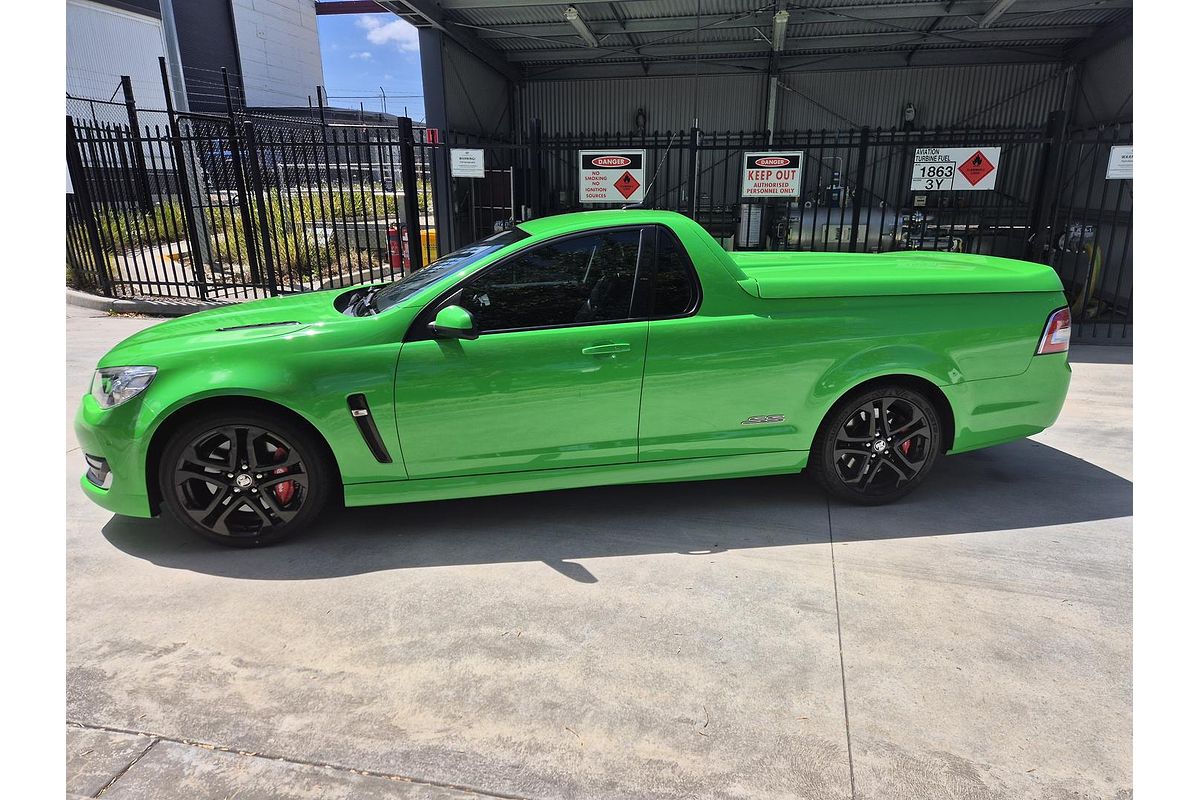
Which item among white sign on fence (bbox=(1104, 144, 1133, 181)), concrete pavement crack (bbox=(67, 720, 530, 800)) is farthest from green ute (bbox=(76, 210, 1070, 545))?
white sign on fence (bbox=(1104, 144, 1133, 181))

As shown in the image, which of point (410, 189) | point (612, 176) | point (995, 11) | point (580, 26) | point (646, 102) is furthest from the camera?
point (646, 102)

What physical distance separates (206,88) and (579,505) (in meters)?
40.6

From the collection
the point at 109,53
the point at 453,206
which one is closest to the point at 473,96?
the point at 453,206

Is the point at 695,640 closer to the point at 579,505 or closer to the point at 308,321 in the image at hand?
the point at 579,505

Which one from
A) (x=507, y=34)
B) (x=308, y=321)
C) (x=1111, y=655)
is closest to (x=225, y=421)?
(x=308, y=321)

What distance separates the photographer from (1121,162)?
8.10 metres

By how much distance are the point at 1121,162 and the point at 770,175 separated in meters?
4.12

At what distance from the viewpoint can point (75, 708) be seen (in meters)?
2.44

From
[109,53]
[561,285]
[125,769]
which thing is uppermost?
[109,53]

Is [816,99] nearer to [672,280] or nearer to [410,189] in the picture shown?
[410,189]

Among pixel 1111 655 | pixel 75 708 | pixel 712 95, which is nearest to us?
pixel 75 708

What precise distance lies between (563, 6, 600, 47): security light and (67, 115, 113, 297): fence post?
7228 mm

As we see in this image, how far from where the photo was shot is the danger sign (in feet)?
29.3

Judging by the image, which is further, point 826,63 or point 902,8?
point 826,63
